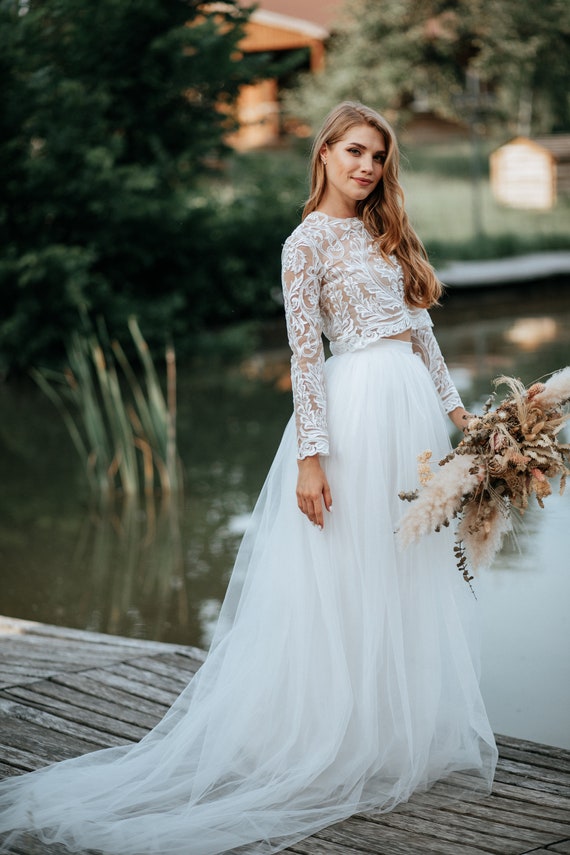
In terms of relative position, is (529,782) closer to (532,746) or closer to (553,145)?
(532,746)

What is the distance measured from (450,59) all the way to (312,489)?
21.1 m

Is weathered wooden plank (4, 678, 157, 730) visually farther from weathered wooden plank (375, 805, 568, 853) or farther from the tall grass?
the tall grass

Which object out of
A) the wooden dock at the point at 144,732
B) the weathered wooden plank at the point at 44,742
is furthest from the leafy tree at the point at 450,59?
the weathered wooden plank at the point at 44,742

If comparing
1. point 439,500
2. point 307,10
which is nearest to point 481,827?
point 439,500

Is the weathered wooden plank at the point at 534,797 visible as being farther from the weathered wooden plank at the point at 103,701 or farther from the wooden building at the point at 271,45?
the wooden building at the point at 271,45

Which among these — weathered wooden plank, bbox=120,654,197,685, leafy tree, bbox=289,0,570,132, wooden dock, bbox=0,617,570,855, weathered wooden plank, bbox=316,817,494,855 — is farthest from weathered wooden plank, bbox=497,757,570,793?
leafy tree, bbox=289,0,570,132

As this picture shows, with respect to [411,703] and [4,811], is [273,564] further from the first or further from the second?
[4,811]

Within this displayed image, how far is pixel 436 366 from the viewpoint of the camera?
2.79 m

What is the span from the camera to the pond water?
13.3ft

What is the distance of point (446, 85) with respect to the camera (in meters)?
22.2

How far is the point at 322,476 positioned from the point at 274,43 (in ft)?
69.3

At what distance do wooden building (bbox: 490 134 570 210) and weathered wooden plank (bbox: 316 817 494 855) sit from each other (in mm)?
17316

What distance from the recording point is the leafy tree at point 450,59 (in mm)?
21297

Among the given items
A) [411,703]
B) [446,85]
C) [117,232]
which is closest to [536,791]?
[411,703]
